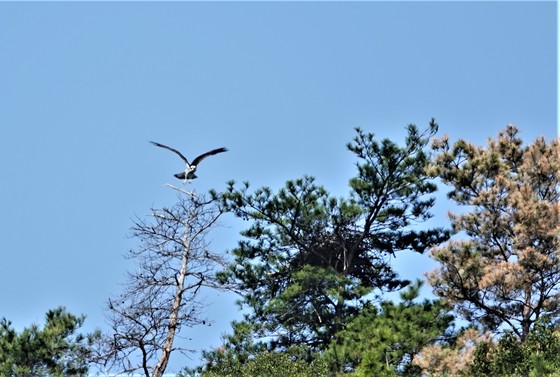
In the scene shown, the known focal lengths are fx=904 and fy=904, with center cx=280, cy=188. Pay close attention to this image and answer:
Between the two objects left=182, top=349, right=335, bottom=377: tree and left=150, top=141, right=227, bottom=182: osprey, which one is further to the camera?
left=150, top=141, right=227, bottom=182: osprey

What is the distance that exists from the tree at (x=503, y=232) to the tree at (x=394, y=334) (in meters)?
0.94

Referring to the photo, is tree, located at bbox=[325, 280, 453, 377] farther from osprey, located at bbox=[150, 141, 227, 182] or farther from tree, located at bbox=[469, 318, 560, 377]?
osprey, located at bbox=[150, 141, 227, 182]

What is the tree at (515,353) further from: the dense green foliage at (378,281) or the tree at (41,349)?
the tree at (41,349)

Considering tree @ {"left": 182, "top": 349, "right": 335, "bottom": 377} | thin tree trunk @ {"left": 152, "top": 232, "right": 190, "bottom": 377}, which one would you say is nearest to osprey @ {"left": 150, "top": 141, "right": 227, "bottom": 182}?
thin tree trunk @ {"left": 152, "top": 232, "right": 190, "bottom": 377}

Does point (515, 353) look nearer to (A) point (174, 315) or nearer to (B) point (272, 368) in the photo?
(B) point (272, 368)

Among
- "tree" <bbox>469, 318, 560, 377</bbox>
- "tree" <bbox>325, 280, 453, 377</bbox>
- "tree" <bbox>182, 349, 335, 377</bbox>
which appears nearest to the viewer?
"tree" <bbox>469, 318, 560, 377</bbox>

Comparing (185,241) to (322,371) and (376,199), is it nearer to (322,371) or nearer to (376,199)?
(322,371)

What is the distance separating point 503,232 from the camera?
18219 millimetres

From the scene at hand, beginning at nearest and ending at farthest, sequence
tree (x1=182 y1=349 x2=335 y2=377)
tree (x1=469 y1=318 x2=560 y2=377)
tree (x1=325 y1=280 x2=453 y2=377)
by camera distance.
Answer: tree (x1=469 y1=318 x2=560 y2=377)
tree (x1=182 y1=349 x2=335 y2=377)
tree (x1=325 y1=280 x2=453 y2=377)

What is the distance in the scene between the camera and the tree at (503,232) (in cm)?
1700

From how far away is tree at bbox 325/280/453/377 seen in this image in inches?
671

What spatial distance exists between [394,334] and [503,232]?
10.1 feet

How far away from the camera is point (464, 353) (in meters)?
16.7

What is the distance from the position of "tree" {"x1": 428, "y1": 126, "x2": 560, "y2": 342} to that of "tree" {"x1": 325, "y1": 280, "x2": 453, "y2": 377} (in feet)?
3.08
